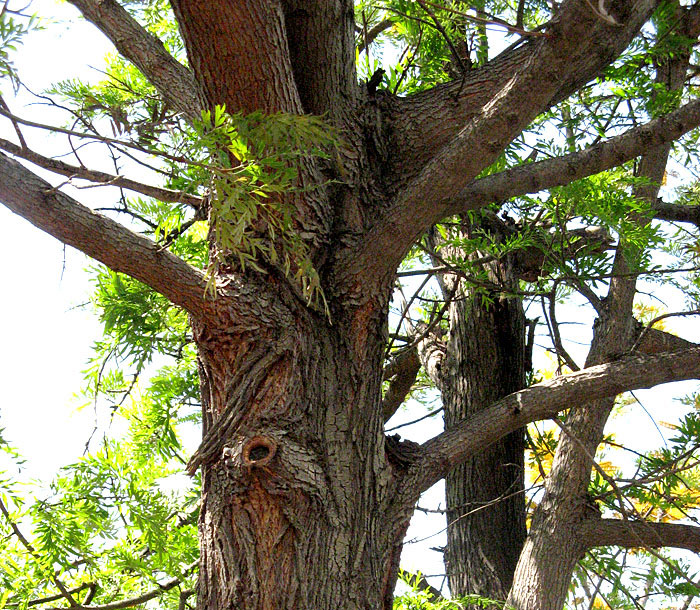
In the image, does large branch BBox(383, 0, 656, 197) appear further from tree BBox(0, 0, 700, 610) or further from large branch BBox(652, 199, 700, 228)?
large branch BBox(652, 199, 700, 228)

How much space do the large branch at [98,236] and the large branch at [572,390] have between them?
640mm

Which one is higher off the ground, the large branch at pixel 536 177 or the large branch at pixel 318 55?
the large branch at pixel 318 55

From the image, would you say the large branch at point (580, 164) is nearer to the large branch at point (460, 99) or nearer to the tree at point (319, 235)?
the tree at point (319, 235)

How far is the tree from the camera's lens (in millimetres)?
1226

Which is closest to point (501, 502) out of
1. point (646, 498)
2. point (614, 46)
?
point (646, 498)

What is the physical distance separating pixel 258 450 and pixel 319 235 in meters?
0.44

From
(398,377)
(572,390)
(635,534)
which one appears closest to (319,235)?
(572,390)

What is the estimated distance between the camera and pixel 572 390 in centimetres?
168

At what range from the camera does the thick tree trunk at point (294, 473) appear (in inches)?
49.2

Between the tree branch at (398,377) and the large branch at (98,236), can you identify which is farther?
the tree branch at (398,377)

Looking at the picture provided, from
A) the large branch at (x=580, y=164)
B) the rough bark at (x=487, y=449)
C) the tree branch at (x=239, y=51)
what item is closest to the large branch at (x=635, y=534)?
the rough bark at (x=487, y=449)

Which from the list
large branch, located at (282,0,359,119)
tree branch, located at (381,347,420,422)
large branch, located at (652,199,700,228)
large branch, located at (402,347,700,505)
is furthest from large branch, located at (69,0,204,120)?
large branch, located at (652,199,700,228)

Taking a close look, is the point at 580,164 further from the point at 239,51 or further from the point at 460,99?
the point at 239,51

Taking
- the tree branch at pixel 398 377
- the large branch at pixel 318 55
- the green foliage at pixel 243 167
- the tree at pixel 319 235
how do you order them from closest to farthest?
1. the green foliage at pixel 243 167
2. the tree at pixel 319 235
3. the large branch at pixel 318 55
4. the tree branch at pixel 398 377
